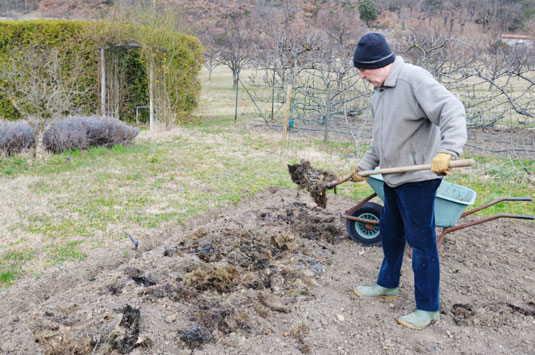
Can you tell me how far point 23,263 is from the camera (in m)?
3.87

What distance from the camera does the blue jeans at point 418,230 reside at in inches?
109

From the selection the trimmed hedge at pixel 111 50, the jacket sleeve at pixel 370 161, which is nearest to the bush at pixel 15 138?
the trimmed hedge at pixel 111 50

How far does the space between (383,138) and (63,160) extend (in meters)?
5.91

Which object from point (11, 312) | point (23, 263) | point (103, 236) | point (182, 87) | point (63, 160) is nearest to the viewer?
point (11, 312)

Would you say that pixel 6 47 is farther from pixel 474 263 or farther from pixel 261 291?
pixel 474 263

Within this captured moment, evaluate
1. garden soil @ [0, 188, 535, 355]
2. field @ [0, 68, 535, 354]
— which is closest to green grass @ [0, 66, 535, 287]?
field @ [0, 68, 535, 354]

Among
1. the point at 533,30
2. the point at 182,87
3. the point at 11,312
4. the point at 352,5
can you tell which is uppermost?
the point at 352,5

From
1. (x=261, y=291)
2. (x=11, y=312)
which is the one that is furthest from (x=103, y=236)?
(x=261, y=291)

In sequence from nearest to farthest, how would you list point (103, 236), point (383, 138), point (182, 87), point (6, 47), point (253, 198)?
point (383, 138), point (103, 236), point (253, 198), point (6, 47), point (182, 87)

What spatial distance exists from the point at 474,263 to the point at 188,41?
1080cm

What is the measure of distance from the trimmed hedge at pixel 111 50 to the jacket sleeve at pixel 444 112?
874 cm

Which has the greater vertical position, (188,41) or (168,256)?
(188,41)

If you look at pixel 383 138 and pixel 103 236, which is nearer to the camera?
pixel 383 138

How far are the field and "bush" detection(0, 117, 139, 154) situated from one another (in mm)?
512
